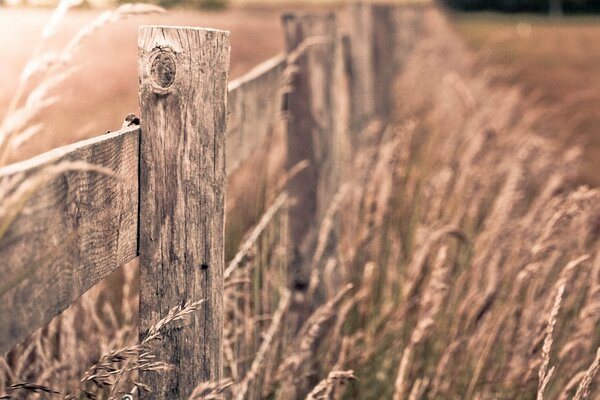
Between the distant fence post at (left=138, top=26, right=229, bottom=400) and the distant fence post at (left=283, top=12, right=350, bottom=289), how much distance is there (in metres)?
1.33

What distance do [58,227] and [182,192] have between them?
357 millimetres

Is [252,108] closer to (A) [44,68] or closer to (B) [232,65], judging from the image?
(A) [44,68]

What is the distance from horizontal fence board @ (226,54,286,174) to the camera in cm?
189

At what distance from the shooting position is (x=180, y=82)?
1283 millimetres

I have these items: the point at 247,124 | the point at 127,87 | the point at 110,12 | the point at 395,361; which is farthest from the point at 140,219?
the point at 127,87

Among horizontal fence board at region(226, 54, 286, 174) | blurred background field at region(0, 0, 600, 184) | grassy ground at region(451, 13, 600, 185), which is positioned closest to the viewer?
horizontal fence board at region(226, 54, 286, 174)

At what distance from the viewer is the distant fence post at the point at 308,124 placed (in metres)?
2.73

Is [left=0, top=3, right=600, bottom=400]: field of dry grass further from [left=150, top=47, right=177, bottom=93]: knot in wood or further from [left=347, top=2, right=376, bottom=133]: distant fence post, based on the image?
[left=347, top=2, right=376, bottom=133]: distant fence post

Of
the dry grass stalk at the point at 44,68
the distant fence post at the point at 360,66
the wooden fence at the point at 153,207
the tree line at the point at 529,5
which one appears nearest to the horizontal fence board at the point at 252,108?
the wooden fence at the point at 153,207

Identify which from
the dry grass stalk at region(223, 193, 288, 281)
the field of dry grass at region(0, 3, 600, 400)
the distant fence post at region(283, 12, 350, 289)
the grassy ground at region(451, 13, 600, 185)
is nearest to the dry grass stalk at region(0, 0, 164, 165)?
the field of dry grass at region(0, 3, 600, 400)

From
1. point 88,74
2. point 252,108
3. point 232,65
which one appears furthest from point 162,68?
point 232,65

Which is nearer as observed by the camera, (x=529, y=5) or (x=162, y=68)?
(x=162, y=68)

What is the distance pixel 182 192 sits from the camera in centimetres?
132

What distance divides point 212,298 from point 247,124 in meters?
0.76
